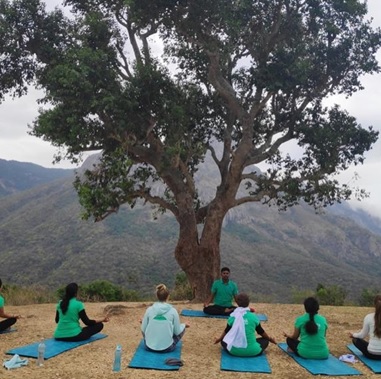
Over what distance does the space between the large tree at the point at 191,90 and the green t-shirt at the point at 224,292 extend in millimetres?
3155

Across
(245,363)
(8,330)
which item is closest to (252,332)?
(245,363)

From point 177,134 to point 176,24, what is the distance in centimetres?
347

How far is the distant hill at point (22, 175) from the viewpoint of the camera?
413 feet

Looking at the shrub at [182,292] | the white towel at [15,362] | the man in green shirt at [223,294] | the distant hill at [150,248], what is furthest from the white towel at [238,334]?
the distant hill at [150,248]

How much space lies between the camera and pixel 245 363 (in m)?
7.34

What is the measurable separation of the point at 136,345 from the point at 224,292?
3.53 m

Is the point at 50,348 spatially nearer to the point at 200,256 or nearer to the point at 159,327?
the point at 159,327

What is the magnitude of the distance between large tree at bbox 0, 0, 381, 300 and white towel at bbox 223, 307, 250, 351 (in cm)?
670

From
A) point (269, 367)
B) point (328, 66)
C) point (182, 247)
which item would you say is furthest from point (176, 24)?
point (269, 367)

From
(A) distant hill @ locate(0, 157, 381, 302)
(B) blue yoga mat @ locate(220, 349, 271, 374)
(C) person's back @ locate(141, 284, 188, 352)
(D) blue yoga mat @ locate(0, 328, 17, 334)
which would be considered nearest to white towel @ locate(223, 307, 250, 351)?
(B) blue yoga mat @ locate(220, 349, 271, 374)

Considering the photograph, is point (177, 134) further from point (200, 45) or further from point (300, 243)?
point (300, 243)

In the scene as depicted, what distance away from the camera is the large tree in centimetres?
1359

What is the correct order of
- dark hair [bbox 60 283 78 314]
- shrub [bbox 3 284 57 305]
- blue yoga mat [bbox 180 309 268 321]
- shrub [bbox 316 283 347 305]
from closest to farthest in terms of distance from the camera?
dark hair [bbox 60 283 78 314] < blue yoga mat [bbox 180 309 268 321] < shrub [bbox 3 284 57 305] < shrub [bbox 316 283 347 305]

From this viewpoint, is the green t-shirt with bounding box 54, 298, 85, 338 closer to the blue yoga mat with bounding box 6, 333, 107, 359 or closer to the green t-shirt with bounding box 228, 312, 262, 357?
the blue yoga mat with bounding box 6, 333, 107, 359
